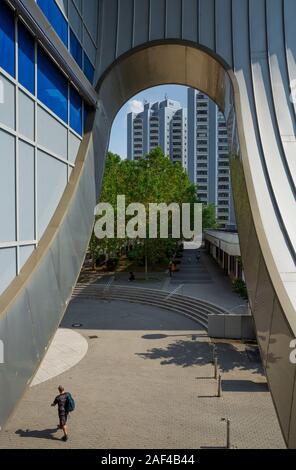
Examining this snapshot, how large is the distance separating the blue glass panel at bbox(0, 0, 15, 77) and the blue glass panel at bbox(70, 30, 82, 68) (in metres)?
3.83

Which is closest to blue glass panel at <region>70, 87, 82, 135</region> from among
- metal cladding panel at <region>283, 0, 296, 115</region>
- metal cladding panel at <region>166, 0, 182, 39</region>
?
metal cladding panel at <region>166, 0, 182, 39</region>

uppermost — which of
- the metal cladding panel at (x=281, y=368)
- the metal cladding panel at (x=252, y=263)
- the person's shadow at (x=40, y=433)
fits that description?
the metal cladding panel at (x=252, y=263)

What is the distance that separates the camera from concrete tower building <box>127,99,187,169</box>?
14088 centimetres

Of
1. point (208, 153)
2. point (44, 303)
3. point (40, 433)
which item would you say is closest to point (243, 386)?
point (40, 433)

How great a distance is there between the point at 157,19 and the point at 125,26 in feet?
3.54

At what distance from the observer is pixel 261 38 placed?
1288 centimetres

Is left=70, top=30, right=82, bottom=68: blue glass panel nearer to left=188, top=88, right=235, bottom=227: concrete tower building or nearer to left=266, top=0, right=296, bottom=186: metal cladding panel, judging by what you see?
left=266, top=0, right=296, bottom=186: metal cladding panel

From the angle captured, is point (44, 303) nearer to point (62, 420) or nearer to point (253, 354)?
point (62, 420)

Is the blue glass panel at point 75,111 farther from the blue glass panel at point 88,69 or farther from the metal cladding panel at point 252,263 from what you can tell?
the metal cladding panel at point 252,263

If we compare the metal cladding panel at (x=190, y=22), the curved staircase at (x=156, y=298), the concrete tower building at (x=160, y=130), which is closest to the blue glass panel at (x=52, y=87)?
the metal cladding panel at (x=190, y=22)

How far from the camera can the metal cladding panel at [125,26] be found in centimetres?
1291

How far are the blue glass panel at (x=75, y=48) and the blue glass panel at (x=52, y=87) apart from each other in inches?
52.1
